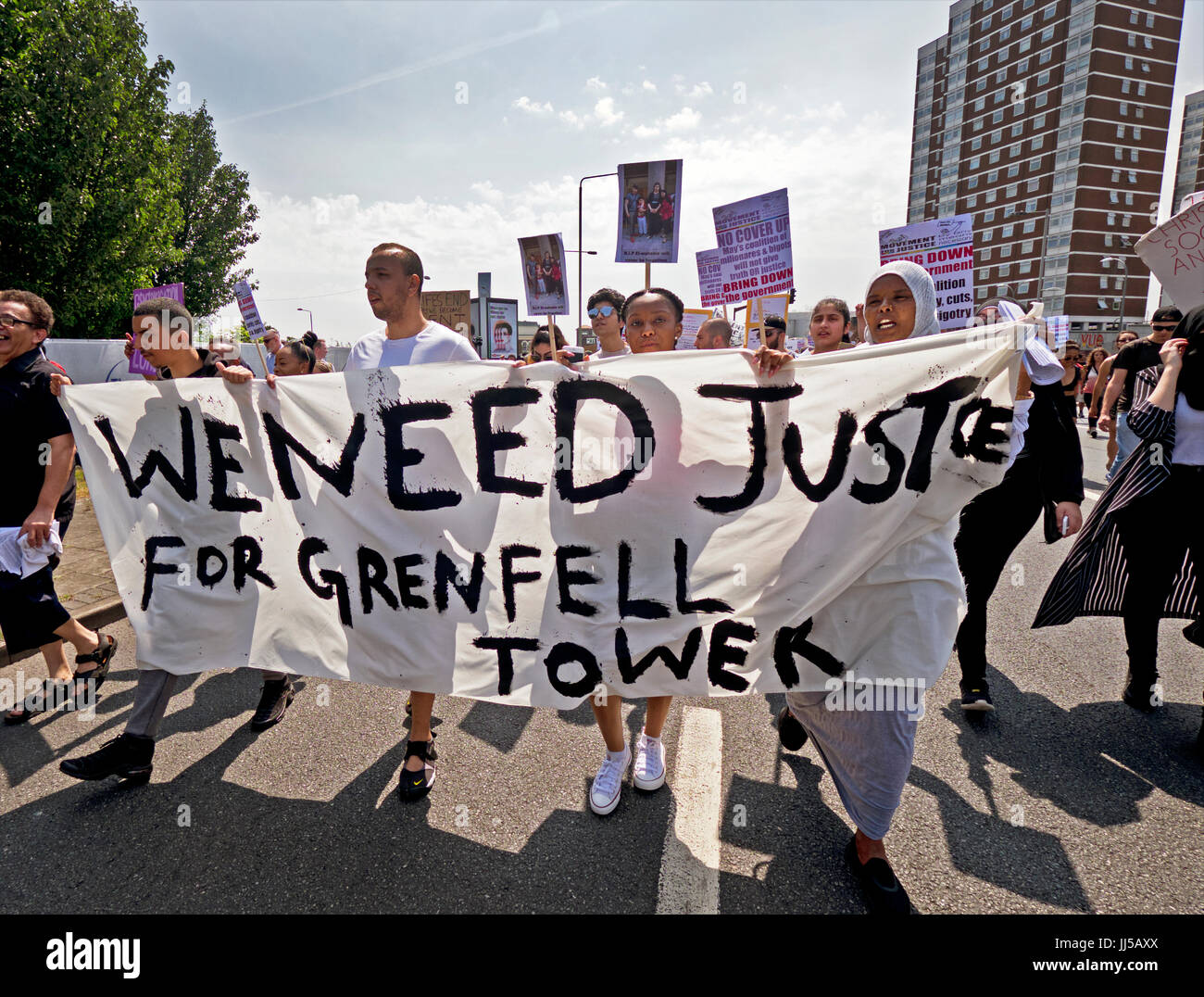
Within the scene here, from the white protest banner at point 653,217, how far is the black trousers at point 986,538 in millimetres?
4347

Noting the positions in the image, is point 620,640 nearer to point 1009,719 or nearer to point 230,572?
point 230,572

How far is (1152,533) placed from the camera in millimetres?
3277

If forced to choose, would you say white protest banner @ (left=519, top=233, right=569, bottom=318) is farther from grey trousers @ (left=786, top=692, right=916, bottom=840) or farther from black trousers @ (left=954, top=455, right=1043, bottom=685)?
grey trousers @ (left=786, top=692, right=916, bottom=840)

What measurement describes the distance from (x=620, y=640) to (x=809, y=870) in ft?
3.25

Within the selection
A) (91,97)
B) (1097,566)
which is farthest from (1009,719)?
(91,97)

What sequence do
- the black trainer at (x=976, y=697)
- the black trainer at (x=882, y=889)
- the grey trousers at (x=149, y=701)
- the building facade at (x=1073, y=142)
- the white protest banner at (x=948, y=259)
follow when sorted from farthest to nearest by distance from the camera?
the building facade at (x=1073, y=142) → the white protest banner at (x=948, y=259) → the black trainer at (x=976, y=697) → the grey trousers at (x=149, y=701) → the black trainer at (x=882, y=889)

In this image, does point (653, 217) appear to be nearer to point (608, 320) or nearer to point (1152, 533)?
point (608, 320)

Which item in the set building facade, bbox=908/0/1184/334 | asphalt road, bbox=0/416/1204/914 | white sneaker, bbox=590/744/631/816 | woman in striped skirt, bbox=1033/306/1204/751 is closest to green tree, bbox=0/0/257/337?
asphalt road, bbox=0/416/1204/914

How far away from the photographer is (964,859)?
2.25 m

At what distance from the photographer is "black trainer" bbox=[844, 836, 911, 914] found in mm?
2020

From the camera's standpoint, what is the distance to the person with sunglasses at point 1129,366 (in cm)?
604

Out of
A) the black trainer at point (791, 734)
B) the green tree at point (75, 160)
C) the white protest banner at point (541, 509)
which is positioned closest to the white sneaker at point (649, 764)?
the white protest banner at point (541, 509)

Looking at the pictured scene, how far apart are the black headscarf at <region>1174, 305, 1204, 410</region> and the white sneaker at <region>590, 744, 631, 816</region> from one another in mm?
3080

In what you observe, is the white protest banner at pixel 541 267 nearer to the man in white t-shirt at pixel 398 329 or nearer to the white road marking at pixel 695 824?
the man in white t-shirt at pixel 398 329
